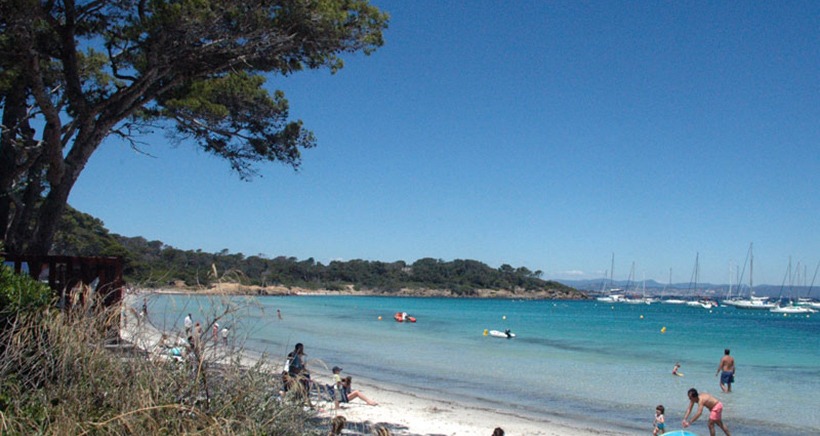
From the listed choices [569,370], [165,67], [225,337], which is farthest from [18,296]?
[569,370]

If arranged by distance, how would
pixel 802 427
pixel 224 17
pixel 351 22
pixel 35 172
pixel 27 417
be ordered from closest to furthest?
pixel 27 417
pixel 224 17
pixel 351 22
pixel 35 172
pixel 802 427

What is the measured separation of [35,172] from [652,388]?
15.2 meters

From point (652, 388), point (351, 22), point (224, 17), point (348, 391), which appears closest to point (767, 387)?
point (652, 388)

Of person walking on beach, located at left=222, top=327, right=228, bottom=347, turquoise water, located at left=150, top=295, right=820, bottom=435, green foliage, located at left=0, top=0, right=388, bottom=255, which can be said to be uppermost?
green foliage, located at left=0, top=0, right=388, bottom=255

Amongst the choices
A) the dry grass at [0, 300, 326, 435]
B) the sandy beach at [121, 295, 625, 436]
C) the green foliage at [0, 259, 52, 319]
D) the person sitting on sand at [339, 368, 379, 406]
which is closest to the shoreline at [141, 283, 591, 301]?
the sandy beach at [121, 295, 625, 436]

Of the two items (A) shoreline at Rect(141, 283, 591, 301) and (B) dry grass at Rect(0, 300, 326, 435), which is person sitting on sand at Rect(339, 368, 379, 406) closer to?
(B) dry grass at Rect(0, 300, 326, 435)

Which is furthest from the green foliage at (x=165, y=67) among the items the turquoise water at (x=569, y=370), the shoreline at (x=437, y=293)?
the shoreline at (x=437, y=293)

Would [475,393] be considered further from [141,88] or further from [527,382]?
[141,88]

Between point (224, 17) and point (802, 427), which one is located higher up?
point (224, 17)

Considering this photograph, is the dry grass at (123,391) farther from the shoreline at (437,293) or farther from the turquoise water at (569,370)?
the shoreline at (437,293)

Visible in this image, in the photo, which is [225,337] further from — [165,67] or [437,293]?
[437,293]

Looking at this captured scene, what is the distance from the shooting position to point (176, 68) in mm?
9328

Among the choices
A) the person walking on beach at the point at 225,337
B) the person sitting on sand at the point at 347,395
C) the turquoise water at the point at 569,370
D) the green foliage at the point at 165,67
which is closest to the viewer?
the person walking on beach at the point at 225,337

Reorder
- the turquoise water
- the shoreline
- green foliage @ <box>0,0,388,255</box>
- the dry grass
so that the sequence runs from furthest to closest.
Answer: the shoreline → the turquoise water → green foliage @ <box>0,0,388,255</box> → the dry grass
